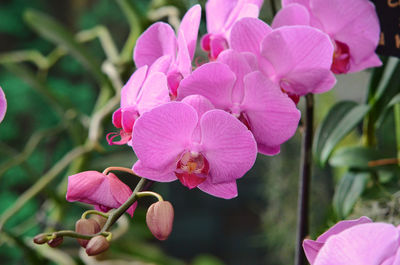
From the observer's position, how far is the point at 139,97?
0.24 meters

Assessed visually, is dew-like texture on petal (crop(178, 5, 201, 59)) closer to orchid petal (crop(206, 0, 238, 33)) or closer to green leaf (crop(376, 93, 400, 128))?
orchid petal (crop(206, 0, 238, 33))

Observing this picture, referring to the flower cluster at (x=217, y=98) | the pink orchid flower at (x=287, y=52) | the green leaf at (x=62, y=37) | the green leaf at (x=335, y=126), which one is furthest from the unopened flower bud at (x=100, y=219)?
the green leaf at (x=62, y=37)

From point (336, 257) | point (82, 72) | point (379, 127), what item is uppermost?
point (336, 257)

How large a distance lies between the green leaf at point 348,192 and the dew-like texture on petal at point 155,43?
0.82 ft

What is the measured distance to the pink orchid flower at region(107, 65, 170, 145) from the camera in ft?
0.73

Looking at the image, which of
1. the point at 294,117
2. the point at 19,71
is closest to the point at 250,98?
the point at 294,117

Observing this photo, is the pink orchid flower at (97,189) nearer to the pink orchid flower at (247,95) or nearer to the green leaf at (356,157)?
the pink orchid flower at (247,95)

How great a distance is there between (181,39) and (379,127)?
1.04 ft

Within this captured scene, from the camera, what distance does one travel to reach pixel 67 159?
565 millimetres

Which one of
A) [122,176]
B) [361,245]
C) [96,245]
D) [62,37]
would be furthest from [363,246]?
[122,176]

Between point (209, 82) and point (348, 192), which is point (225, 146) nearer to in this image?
point (209, 82)

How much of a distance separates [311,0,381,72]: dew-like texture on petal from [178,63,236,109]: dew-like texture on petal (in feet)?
0.31

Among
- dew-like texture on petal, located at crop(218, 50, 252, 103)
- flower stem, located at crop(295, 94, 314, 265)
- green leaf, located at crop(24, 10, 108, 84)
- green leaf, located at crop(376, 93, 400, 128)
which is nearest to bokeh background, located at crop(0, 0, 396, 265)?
green leaf, located at crop(24, 10, 108, 84)

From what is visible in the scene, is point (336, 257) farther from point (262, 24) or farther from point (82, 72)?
point (82, 72)
